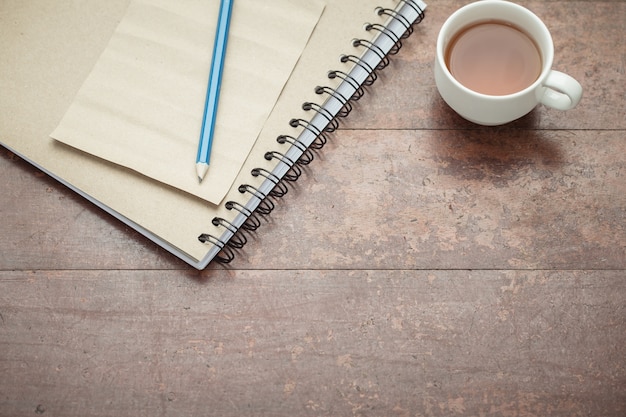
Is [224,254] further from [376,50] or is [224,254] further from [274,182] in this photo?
[376,50]

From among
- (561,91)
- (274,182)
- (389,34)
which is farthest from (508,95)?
(274,182)

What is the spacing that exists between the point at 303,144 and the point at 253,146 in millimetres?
58

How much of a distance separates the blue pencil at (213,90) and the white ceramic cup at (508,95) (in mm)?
247

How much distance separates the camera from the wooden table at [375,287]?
30.0 inches

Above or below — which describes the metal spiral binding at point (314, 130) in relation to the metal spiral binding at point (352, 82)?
below

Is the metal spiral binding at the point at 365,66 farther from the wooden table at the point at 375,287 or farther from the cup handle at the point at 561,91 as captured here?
the cup handle at the point at 561,91

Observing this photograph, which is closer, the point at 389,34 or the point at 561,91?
the point at 561,91

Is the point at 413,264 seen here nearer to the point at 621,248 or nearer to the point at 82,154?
the point at 621,248

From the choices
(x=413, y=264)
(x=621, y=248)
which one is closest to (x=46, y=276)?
(x=413, y=264)

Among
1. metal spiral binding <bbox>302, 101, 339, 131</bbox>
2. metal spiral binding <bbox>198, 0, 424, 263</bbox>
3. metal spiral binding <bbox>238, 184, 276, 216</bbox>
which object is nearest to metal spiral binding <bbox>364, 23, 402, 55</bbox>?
metal spiral binding <bbox>198, 0, 424, 263</bbox>

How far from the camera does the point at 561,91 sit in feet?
2.36

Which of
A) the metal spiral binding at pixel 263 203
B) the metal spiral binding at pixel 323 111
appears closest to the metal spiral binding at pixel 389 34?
the metal spiral binding at pixel 323 111

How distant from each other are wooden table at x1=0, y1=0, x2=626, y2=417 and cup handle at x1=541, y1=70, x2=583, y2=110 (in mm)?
70

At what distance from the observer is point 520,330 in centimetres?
77
